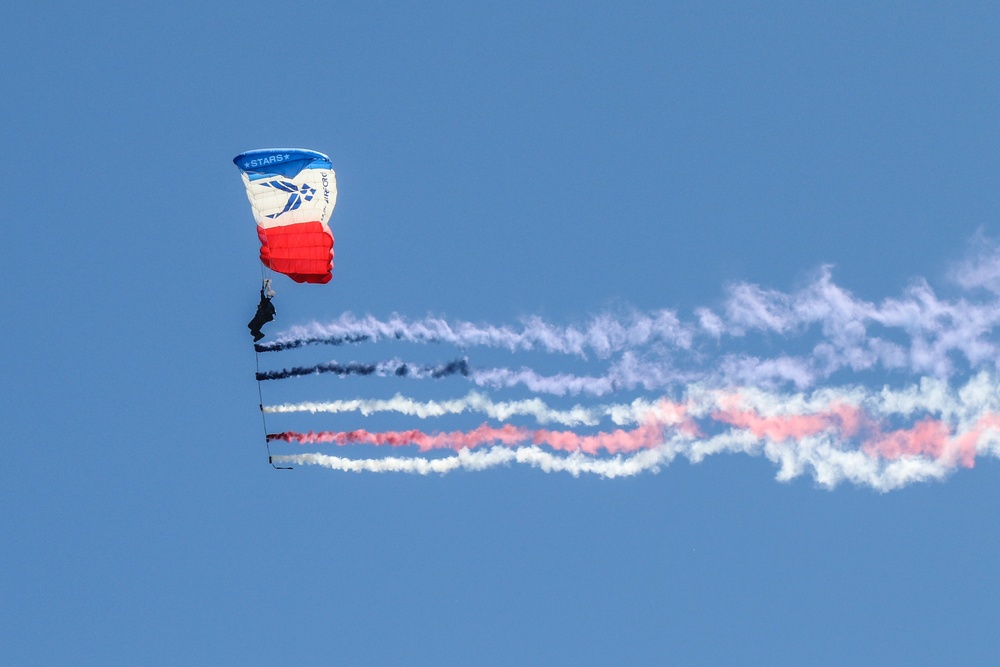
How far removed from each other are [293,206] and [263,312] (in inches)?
88.7

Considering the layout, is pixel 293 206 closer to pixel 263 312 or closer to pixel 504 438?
pixel 263 312

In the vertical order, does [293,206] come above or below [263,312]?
above

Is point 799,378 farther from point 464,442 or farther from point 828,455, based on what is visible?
point 464,442

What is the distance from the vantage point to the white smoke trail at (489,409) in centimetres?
3825

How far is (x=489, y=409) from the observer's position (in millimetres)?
38781

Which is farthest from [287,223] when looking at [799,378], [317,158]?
[799,378]

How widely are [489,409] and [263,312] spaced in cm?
575

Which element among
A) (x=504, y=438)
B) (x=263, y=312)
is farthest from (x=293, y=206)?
(x=504, y=438)

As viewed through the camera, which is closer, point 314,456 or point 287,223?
point 287,223

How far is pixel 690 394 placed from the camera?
38.2 meters

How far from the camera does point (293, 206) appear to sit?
119ft

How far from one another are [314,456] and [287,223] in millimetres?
5705

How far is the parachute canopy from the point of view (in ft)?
118

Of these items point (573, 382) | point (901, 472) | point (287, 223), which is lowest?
point (901, 472)
